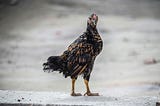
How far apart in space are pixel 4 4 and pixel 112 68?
7.87 m

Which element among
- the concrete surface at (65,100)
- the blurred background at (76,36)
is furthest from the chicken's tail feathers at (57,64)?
the blurred background at (76,36)

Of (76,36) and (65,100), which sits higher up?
(76,36)

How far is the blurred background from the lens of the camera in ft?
37.2

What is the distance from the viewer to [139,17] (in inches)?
736

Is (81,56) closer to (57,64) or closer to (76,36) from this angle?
(57,64)

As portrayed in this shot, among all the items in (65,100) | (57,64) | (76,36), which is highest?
(76,36)

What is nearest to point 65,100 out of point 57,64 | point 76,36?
point 57,64

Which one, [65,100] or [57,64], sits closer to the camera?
[65,100]

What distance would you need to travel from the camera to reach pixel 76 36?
15977 millimetres

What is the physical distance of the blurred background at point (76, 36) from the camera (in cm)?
1133

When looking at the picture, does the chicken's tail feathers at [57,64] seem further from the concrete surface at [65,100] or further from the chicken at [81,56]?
the concrete surface at [65,100]

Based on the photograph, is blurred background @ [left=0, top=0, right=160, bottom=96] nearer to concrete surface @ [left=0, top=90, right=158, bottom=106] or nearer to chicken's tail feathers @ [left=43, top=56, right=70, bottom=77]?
concrete surface @ [left=0, top=90, right=158, bottom=106]

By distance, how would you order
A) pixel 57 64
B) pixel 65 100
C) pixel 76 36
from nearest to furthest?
1. pixel 65 100
2. pixel 57 64
3. pixel 76 36

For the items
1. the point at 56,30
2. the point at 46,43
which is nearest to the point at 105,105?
the point at 46,43
